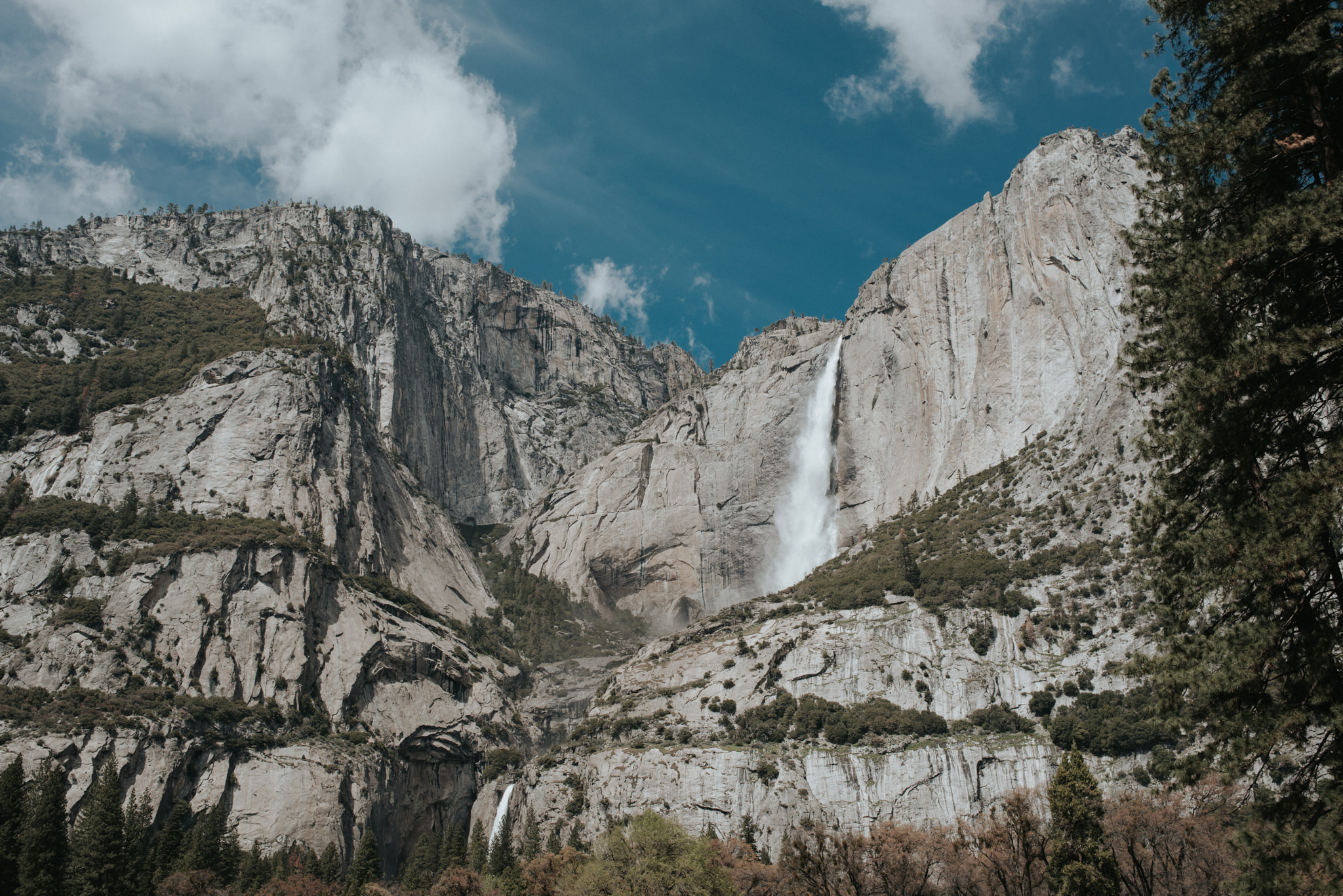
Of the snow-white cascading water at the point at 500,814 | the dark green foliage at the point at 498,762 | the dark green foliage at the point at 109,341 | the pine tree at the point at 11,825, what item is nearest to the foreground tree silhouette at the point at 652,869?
the pine tree at the point at 11,825

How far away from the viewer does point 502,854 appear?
69.0 meters

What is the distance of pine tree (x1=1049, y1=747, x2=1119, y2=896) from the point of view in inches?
1548

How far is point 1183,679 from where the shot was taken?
18.2 meters

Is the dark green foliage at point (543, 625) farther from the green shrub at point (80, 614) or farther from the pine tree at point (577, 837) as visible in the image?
the pine tree at point (577, 837)

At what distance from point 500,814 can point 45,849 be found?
4113 cm

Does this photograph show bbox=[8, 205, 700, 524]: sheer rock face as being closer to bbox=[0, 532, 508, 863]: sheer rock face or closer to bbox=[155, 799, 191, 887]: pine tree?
bbox=[0, 532, 508, 863]: sheer rock face

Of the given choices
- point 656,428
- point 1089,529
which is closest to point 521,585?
point 656,428

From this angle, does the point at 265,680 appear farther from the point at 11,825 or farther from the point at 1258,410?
the point at 1258,410

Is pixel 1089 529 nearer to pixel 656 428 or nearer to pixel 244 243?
pixel 656 428

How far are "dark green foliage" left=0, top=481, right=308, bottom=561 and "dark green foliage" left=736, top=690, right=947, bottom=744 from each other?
52.8 m

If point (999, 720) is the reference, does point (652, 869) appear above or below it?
below

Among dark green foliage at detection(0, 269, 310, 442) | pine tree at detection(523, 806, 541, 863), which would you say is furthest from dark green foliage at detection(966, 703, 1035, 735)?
dark green foliage at detection(0, 269, 310, 442)

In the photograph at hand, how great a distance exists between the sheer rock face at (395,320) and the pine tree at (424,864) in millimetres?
76053

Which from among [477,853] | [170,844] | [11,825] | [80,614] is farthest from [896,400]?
[11,825]
